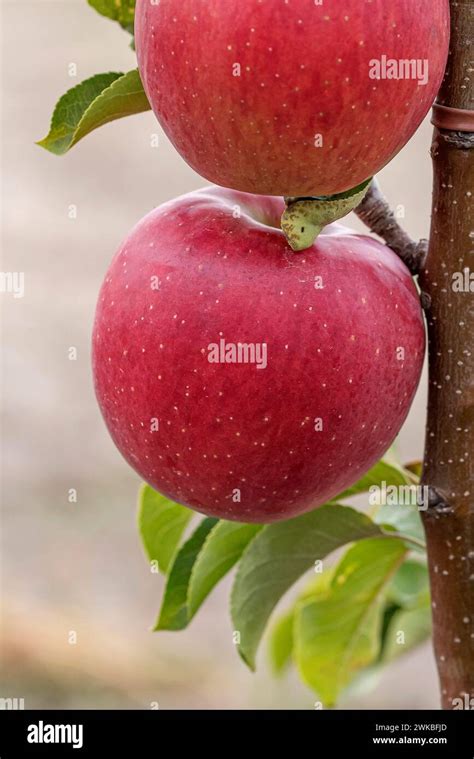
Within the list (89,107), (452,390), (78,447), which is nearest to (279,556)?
(452,390)

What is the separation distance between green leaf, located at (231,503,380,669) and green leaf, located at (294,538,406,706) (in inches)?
3.8

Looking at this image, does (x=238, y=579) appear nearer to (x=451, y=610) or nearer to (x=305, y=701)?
(x=451, y=610)

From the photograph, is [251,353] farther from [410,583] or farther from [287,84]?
[410,583]

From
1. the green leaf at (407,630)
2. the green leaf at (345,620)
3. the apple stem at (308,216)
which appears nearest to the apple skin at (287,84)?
the apple stem at (308,216)

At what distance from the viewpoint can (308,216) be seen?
0.57m

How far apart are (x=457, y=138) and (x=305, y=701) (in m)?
1.96

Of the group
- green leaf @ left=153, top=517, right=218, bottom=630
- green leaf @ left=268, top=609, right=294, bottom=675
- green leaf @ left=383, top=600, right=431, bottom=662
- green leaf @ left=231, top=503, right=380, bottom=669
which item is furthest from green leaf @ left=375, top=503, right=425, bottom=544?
green leaf @ left=268, top=609, right=294, bottom=675

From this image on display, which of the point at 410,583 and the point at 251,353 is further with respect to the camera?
the point at 410,583

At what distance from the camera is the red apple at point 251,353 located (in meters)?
0.56

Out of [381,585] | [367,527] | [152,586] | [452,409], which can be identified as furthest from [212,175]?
[152,586]

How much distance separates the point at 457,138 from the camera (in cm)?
58

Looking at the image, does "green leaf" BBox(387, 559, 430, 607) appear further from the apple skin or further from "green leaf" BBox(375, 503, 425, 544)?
the apple skin

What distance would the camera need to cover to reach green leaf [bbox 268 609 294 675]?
1.14m

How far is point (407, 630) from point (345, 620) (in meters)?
0.18
